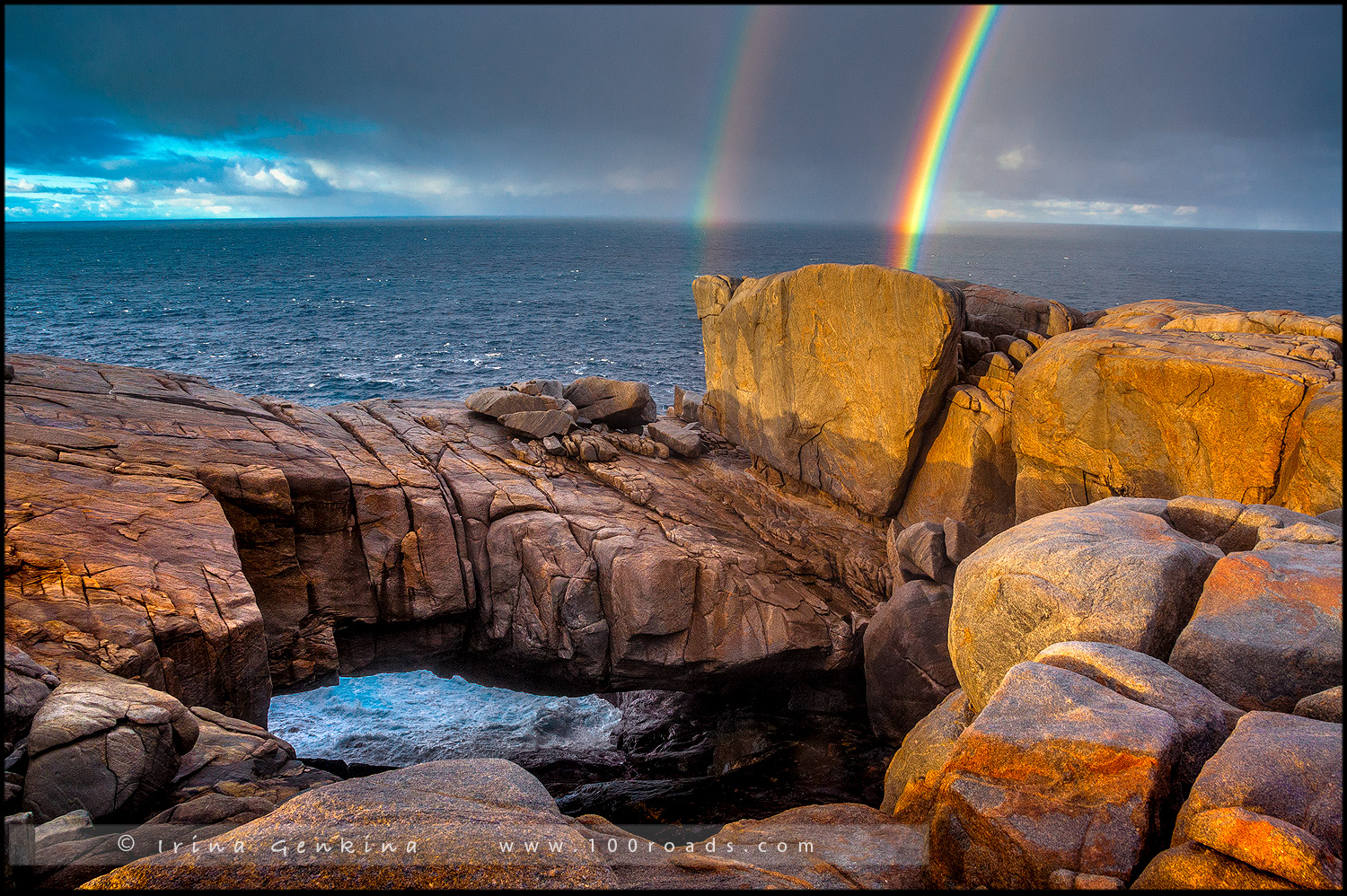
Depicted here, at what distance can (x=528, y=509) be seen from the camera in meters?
20.4

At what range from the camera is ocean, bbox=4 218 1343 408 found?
166 ft

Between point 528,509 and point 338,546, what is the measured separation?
16.0 ft

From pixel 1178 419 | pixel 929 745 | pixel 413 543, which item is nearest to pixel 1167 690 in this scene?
pixel 929 745

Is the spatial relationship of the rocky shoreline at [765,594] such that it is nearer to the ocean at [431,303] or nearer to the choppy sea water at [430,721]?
the choppy sea water at [430,721]

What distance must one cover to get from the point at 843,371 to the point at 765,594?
24.7 feet

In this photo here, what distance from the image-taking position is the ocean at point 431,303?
166 feet

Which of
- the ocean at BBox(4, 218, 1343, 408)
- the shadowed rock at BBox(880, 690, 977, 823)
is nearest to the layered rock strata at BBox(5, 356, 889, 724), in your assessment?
the shadowed rock at BBox(880, 690, 977, 823)

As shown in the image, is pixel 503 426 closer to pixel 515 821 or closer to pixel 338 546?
pixel 338 546

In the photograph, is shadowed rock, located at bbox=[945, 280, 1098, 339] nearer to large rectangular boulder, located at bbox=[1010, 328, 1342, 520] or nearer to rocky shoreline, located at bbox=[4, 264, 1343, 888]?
rocky shoreline, located at bbox=[4, 264, 1343, 888]

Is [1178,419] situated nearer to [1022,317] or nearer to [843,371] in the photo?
[1022,317]


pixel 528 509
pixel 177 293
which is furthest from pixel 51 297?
pixel 528 509

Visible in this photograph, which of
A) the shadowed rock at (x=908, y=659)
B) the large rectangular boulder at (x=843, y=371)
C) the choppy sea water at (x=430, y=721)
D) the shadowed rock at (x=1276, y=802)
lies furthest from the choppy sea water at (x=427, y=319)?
the large rectangular boulder at (x=843, y=371)

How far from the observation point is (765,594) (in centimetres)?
1944

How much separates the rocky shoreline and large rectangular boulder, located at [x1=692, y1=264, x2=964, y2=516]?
Answer: 13 centimetres
